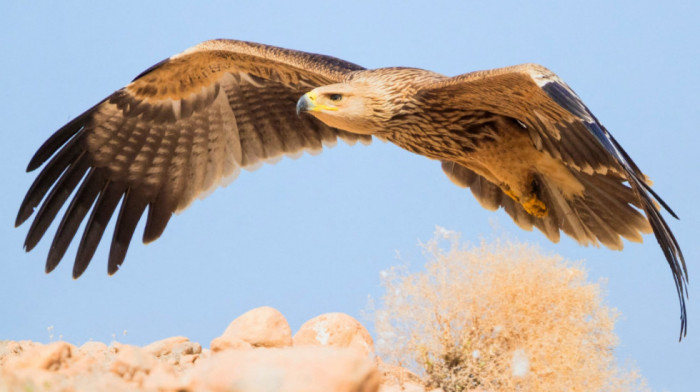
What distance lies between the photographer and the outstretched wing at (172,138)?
5320 mm

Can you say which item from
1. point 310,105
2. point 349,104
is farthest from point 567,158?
point 310,105

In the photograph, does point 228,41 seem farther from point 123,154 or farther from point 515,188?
point 515,188

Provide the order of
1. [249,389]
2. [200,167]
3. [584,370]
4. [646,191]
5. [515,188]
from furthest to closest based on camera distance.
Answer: [200,167], [515,188], [584,370], [646,191], [249,389]

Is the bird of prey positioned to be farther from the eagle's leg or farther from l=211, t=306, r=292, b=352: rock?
l=211, t=306, r=292, b=352: rock

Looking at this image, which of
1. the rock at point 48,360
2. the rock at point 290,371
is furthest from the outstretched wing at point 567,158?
the rock at point 48,360

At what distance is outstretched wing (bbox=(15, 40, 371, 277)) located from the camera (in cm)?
532

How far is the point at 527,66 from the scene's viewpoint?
12.9ft

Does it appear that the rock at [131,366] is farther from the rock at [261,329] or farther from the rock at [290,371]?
the rock at [261,329]

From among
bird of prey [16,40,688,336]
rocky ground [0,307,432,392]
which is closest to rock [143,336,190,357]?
rocky ground [0,307,432,392]

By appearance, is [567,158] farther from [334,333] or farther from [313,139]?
[313,139]

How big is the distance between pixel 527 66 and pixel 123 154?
10.7ft

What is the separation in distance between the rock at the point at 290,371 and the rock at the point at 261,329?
211 centimetres

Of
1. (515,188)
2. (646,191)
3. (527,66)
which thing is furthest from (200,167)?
(646,191)

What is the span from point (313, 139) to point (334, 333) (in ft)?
6.75
